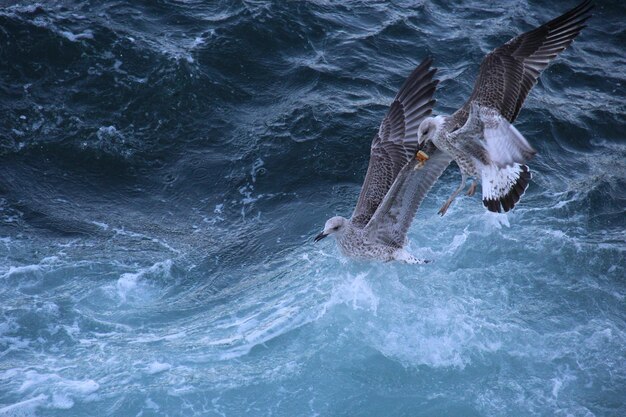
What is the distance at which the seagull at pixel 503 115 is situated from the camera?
→ 695 centimetres

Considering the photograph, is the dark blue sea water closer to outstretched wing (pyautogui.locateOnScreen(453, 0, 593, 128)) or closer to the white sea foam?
the white sea foam

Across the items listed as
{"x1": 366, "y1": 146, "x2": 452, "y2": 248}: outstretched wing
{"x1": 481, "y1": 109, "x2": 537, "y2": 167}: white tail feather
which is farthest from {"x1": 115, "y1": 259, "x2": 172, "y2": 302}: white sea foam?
{"x1": 481, "y1": 109, "x2": 537, "y2": 167}: white tail feather

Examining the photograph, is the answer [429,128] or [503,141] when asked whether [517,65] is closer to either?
[503,141]

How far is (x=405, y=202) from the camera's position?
761 cm

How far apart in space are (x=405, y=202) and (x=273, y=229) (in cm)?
203

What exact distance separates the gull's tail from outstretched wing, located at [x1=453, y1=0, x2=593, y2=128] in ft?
1.77

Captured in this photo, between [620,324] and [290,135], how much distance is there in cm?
491

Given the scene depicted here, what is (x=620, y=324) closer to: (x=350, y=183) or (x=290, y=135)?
(x=350, y=183)

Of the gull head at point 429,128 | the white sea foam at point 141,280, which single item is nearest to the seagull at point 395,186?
the gull head at point 429,128

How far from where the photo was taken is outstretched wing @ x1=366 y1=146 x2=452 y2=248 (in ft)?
24.4

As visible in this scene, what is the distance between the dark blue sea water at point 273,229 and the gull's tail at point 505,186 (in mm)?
1312

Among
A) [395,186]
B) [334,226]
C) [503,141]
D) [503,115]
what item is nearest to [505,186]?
[503,141]

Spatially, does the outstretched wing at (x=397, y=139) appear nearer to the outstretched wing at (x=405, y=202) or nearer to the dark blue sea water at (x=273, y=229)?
the outstretched wing at (x=405, y=202)

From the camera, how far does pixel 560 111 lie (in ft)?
36.6
